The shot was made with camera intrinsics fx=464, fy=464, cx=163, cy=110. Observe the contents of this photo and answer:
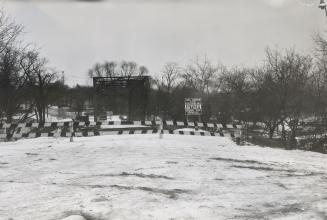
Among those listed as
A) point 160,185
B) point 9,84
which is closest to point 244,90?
point 9,84

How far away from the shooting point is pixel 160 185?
31.0 feet

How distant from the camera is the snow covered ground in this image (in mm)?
7336

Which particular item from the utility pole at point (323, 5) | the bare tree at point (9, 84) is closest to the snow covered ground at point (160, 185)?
the utility pole at point (323, 5)

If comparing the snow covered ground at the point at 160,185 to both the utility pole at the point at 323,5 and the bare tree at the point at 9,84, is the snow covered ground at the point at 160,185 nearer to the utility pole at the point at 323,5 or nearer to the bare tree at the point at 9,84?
the utility pole at the point at 323,5

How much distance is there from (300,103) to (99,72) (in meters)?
92.0

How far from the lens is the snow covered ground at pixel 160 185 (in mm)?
7336

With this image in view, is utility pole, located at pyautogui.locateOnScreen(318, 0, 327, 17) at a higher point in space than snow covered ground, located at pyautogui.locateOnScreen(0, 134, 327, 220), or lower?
higher

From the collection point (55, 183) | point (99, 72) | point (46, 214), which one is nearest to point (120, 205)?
point (46, 214)

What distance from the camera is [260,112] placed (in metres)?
36.9

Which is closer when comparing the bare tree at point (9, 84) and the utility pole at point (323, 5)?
the utility pole at point (323, 5)

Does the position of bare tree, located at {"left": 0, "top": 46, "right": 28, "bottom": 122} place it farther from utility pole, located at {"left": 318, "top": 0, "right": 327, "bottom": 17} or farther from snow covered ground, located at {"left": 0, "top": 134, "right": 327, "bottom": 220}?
utility pole, located at {"left": 318, "top": 0, "right": 327, "bottom": 17}

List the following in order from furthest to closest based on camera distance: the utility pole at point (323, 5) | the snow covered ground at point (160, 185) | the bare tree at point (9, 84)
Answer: the bare tree at point (9, 84)
the utility pole at point (323, 5)
the snow covered ground at point (160, 185)

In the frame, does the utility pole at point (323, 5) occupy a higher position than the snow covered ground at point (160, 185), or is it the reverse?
the utility pole at point (323, 5)

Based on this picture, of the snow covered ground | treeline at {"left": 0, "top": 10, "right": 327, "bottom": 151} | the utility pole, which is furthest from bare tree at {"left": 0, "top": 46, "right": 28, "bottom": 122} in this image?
the utility pole
